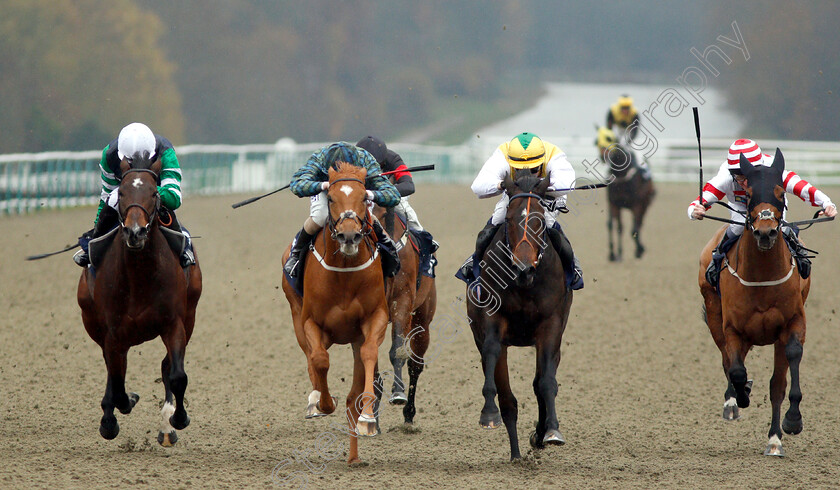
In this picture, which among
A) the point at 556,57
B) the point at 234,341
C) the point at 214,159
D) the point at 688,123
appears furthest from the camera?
the point at 556,57

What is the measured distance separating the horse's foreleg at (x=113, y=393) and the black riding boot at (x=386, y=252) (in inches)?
68.0

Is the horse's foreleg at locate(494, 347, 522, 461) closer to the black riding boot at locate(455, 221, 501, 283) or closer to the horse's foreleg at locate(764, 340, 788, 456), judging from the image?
the black riding boot at locate(455, 221, 501, 283)

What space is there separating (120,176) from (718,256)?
403 centimetres

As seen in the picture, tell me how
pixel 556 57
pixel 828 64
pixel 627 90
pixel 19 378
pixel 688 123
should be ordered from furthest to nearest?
pixel 556 57 < pixel 627 90 < pixel 688 123 < pixel 828 64 < pixel 19 378

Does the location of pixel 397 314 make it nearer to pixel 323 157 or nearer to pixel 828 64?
pixel 323 157

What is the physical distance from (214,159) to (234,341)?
17.5 m

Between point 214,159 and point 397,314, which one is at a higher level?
point 214,159

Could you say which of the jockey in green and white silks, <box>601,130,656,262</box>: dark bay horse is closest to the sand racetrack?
<box>601,130,656,262</box>: dark bay horse

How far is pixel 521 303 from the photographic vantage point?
650 centimetres

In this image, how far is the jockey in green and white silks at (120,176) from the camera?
21.4ft

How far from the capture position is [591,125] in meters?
51.1

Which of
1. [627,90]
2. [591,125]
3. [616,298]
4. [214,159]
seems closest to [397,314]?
[616,298]

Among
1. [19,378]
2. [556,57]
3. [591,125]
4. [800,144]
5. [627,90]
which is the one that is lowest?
[19,378]

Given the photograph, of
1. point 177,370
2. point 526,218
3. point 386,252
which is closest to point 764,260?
point 526,218
